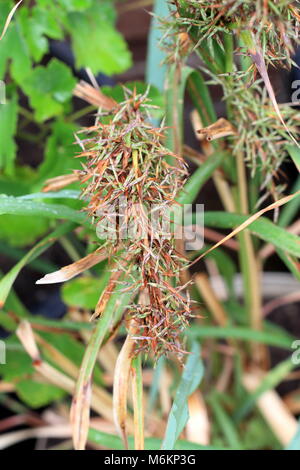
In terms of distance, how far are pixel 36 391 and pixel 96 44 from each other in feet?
1.54

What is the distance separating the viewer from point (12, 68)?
1.93 ft

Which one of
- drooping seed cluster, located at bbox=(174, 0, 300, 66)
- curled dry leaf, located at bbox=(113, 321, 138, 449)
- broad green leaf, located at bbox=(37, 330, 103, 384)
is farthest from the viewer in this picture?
broad green leaf, located at bbox=(37, 330, 103, 384)

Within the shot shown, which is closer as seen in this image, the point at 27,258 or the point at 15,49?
the point at 27,258

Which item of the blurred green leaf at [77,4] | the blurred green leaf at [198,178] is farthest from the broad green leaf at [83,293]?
the blurred green leaf at [77,4]

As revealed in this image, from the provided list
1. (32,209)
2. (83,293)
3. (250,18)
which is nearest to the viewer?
(250,18)

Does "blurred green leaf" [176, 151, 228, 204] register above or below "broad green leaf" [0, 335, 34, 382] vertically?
above

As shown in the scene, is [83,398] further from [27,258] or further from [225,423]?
[225,423]

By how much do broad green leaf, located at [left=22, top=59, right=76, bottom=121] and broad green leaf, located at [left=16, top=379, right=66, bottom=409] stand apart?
0.37 metres

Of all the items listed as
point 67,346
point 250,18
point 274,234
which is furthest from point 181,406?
point 67,346

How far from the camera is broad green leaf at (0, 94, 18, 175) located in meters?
0.58

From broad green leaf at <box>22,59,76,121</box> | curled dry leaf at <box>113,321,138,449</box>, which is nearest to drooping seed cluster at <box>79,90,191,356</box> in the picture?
curled dry leaf at <box>113,321,138,449</box>

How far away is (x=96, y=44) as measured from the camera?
637 millimetres

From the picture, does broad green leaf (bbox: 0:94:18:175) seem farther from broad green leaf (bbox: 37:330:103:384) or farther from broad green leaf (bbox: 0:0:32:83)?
broad green leaf (bbox: 37:330:103:384)

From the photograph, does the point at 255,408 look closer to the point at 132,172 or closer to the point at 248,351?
the point at 248,351
